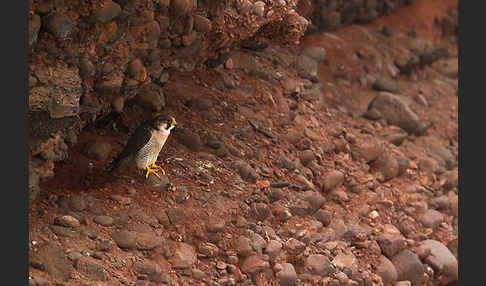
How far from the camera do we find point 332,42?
36.9ft

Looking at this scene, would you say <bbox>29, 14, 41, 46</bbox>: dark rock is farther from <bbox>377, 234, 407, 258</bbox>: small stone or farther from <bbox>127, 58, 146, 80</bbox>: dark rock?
<bbox>377, 234, 407, 258</bbox>: small stone

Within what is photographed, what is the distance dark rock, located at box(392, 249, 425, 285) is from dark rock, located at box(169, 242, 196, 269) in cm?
271

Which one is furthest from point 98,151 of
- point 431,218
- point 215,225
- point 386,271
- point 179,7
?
point 431,218

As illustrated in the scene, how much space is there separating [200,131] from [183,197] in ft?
3.31

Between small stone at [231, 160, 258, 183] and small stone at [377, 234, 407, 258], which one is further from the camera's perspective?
small stone at [377, 234, 407, 258]

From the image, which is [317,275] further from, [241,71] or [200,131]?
[241,71]

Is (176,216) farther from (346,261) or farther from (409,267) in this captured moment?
(409,267)

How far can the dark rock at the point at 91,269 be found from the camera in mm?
5574

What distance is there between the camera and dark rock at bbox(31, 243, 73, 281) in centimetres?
541

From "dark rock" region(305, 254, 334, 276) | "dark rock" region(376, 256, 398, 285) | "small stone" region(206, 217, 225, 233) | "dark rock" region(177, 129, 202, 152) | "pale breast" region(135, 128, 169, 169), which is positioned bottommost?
"dark rock" region(376, 256, 398, 285)

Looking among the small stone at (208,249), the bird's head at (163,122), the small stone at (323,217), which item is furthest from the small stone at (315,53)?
the small stone at (208,249)

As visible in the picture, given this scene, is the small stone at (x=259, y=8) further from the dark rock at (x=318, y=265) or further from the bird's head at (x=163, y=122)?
the dark rock at (x=318, y=265)

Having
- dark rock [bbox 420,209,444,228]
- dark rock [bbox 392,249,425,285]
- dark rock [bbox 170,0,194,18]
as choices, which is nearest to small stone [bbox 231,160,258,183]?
dark rock [bbox 170,0,194,18]

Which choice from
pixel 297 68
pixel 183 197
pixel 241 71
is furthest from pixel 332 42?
pixel 183 197
